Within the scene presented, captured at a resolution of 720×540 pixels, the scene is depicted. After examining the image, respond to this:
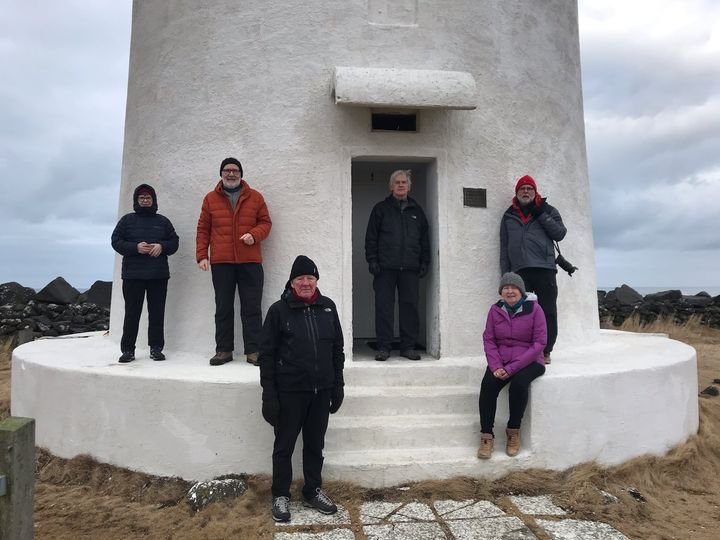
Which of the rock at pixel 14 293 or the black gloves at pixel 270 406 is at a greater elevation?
the rock at pixel 14 293

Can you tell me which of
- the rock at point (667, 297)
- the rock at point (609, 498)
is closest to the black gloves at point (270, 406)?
the rock at point (609, 498)

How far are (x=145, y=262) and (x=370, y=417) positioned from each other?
7.79 feet

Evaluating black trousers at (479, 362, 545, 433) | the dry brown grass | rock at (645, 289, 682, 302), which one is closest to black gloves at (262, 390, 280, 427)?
the dry brown grass

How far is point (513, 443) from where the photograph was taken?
15.6 feet

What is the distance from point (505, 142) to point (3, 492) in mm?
5075

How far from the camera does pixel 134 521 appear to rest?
164 inches

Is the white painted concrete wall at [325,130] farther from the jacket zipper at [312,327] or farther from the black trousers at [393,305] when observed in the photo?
the jacket zipper at [312,327]

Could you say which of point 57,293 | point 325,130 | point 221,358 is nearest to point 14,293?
point 57,293

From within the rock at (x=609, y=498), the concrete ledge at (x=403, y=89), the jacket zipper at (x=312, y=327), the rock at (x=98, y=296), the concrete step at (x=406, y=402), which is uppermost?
the concrete ledge at (x=403, y=89)

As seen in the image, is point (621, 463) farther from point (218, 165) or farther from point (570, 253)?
point (218, 165)

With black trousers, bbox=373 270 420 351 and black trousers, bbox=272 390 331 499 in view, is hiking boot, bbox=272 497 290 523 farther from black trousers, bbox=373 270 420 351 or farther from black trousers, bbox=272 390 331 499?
black trousers, bbox=373 270 420 351

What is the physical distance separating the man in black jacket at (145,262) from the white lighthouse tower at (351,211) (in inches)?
10.0

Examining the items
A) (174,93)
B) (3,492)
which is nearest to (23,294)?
(174,93)

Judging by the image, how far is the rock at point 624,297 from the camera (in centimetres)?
2153
